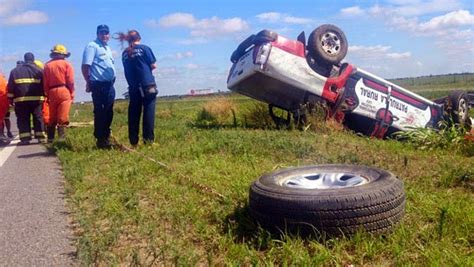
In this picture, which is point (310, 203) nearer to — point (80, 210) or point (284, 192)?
point (284, 192)

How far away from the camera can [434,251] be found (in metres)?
2.71

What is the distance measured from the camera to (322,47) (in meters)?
8.01

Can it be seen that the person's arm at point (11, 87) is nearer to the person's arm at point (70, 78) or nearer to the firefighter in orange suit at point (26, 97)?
the firefighter in orange suit at point (26, 97)

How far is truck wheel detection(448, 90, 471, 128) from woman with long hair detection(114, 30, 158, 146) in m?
5.45

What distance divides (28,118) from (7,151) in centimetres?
139

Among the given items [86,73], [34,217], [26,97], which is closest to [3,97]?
[26,97]

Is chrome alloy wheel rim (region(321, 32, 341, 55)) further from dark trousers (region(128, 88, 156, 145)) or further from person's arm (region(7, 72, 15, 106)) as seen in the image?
person's arm (region(7, 72, 15, 106))

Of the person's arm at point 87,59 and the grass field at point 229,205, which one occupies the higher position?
the person's arm at point 87,59

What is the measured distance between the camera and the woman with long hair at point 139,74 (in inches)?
277

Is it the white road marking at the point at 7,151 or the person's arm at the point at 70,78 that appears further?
the person's arm at the point at 70,78

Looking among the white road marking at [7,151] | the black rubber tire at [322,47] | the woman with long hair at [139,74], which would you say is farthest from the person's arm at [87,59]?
the black rubber tire at [322,47]

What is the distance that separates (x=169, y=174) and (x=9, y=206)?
1601mm

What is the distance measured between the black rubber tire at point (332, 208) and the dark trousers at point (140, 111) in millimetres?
4326

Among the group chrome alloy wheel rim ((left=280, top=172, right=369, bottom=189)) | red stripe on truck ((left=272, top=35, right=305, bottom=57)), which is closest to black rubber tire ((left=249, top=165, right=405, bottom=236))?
chrome alloy wheel rim ((left=280, top=172, right=369, bottom=189))
